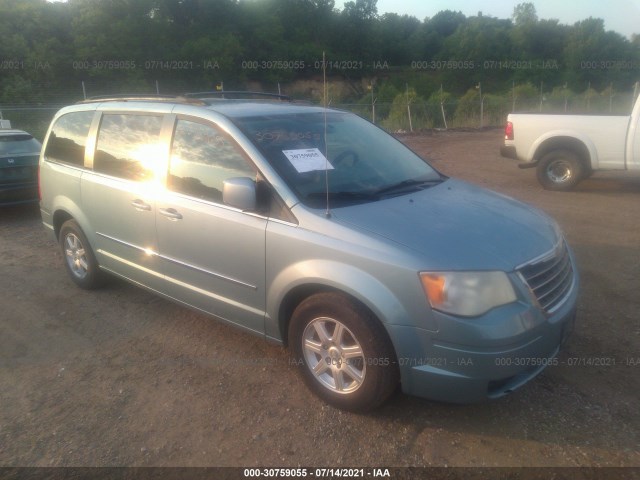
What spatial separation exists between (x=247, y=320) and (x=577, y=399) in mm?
2138

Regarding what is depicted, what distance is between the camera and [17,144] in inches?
323

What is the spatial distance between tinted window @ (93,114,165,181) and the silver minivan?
0.02 metres

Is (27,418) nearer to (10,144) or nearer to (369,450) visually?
(369,450)

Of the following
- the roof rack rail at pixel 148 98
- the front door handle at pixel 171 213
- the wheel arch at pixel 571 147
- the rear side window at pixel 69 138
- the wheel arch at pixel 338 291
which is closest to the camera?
the wheel arch at pixel 338 291

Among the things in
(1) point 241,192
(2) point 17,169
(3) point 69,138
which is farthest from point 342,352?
(2) point 17,169

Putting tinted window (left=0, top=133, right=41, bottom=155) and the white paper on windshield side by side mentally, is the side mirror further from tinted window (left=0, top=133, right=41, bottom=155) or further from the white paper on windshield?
tinted window (left=0, top=133, right=41, bottom=155)

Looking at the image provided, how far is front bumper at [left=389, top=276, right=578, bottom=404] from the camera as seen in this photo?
8.45ft

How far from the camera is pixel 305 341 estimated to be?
315 cm

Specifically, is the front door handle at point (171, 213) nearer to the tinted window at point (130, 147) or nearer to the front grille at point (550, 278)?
the tinted window at point (130, 147)

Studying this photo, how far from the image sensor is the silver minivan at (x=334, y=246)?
264 cm

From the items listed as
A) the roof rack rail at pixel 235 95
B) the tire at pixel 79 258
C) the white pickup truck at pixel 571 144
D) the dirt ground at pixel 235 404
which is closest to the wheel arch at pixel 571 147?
the white pickup truck at pixel 571 144

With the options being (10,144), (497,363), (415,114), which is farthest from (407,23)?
(497,363)

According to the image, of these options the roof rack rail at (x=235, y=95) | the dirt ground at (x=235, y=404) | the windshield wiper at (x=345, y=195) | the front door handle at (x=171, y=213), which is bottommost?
the dirt ground at (x=235, y=404)

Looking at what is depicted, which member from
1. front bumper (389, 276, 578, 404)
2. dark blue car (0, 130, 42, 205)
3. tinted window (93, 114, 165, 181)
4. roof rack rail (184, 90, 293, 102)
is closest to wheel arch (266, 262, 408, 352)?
front bumper (389, 276, 578, 404)
